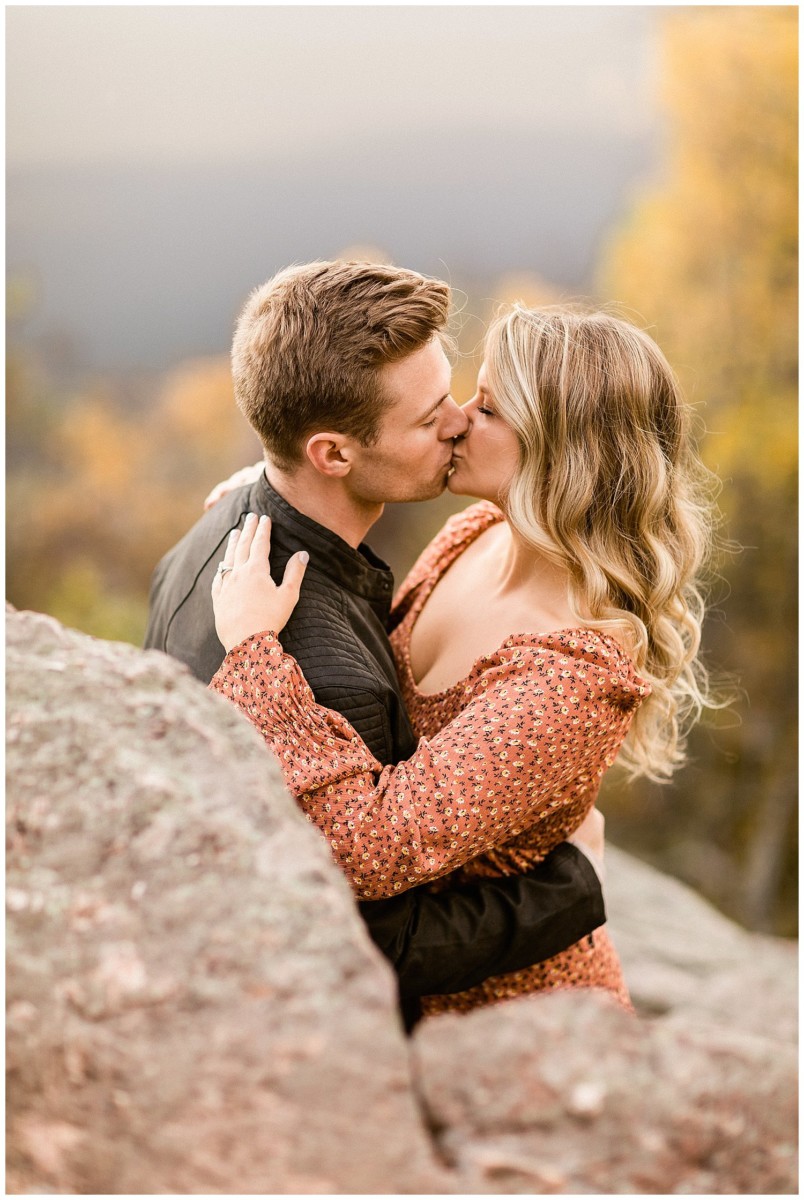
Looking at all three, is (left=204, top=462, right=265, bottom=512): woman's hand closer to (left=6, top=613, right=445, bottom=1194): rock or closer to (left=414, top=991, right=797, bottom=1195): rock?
(left=6, top=613, right=445, bottom=1194): rock

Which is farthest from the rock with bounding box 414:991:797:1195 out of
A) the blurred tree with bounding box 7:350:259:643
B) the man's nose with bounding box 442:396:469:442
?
the blurred tree with bounding box 7:350:259:643

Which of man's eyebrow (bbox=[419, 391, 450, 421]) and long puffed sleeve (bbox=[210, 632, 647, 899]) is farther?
man's eyebrow (bbox=[419, 391, 450, 421])

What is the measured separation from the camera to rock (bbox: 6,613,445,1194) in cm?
118

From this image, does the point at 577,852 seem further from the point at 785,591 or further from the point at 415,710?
the point at 785,591

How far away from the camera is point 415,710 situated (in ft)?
8.20

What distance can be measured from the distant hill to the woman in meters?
11.0

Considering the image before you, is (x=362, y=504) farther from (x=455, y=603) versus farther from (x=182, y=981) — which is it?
(x=182, y=981)

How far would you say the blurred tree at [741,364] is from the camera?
9.40m

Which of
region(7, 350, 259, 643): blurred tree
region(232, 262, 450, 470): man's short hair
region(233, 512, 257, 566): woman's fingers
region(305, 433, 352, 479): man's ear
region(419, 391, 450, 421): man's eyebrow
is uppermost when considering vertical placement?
region(232, 262, 450, 470): man's short hair

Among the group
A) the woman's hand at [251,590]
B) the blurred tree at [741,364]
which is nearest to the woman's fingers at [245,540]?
the woman's hand at [251,590]

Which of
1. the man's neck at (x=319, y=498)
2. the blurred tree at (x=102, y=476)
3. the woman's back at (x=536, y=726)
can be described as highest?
the man's neck at (x=319, y=498)

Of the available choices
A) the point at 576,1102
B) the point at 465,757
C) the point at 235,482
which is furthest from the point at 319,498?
the point at 576,1102

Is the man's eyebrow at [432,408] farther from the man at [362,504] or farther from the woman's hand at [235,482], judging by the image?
the woman's hand at [235,482]

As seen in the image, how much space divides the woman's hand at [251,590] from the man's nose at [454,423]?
1.55 feet
